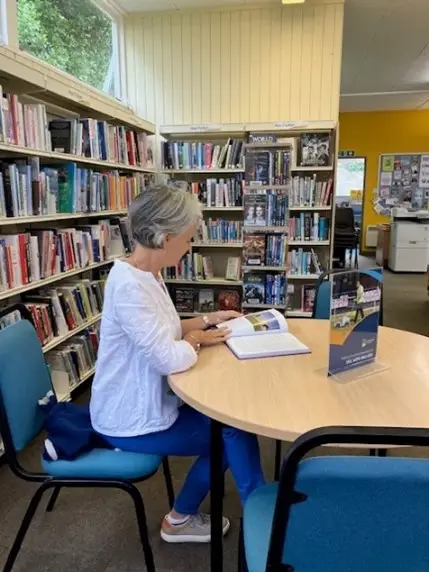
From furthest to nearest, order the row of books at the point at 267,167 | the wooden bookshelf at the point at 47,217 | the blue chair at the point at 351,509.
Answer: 1. the row of books at the point at 267,167
2. the wooden bookshelf at the point at 47,217
3. the blue chair at the point at 351,509

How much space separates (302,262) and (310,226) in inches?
13.6

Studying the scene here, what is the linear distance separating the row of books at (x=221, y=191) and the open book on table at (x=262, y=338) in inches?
95.9

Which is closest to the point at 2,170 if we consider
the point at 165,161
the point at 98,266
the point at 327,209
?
the point at 98,266

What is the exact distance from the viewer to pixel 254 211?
373cm

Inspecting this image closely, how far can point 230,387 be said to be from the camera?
1273 millimetres

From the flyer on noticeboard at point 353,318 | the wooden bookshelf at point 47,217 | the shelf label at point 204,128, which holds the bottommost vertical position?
the flyer on noticeboard at point 353,318

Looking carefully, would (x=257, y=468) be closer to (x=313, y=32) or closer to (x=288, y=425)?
(x=288, y=425)

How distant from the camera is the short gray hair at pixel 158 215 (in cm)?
146

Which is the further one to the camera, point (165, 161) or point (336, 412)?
point (165, 161)

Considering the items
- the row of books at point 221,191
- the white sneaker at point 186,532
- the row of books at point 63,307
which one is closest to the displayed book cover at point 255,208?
the row of books at point 221,191

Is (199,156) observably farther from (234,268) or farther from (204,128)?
(234,268)

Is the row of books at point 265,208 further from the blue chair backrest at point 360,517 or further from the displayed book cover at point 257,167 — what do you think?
the blue chair backrest at point 360,517

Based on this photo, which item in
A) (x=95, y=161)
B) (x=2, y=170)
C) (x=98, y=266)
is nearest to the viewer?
(x=2, y=170)

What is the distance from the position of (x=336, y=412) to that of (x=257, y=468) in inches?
16.0
